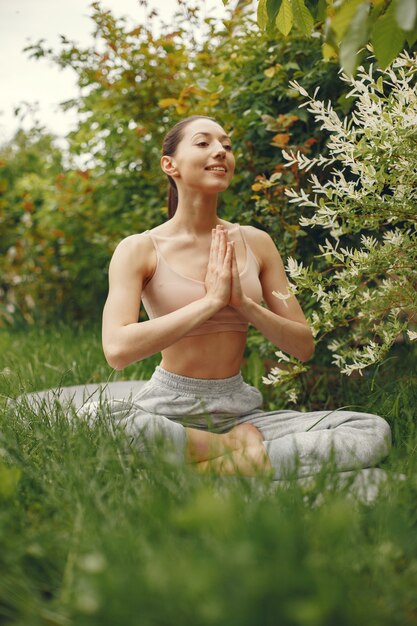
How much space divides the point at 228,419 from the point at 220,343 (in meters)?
0.30

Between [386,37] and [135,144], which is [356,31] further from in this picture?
[135,144]

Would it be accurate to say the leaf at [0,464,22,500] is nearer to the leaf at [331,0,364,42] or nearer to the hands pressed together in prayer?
the hands pressed together in prayer

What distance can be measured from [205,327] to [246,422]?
1.36 feet

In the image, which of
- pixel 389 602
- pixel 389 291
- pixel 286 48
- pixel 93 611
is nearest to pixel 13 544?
A: pixel 93 611

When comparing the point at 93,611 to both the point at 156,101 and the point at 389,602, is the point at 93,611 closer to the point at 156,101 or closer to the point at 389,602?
the point at 389,602

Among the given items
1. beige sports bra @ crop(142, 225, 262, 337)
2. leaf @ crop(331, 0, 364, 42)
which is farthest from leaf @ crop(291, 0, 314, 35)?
beige sports bra @ crop(142, 225, 262, 337)

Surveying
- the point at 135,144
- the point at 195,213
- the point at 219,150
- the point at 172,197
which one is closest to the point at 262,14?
the point at 219,150

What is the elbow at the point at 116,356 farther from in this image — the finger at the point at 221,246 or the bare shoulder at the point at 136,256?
the finger at the point at 221,246

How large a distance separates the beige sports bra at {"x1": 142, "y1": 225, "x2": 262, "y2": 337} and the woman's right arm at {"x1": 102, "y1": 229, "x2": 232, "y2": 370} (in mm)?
60

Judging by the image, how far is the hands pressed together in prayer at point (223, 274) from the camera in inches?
105

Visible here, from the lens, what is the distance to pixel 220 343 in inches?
114

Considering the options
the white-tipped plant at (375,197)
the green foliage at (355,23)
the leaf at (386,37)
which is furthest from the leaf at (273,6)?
the leaf at (386,37)

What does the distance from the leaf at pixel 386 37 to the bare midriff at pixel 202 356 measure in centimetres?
128

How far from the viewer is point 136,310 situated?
2.79 meters
